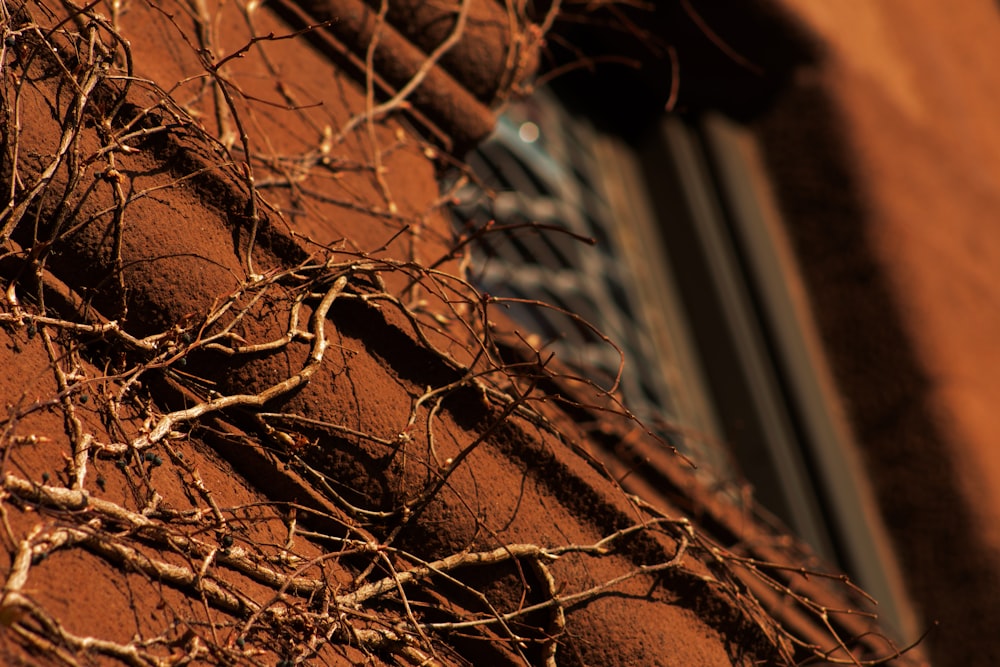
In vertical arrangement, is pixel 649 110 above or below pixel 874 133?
below

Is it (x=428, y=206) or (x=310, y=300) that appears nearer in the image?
(x=310, y=300)

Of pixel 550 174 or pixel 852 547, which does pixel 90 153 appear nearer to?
pixel 550 174

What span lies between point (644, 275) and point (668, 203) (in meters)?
0.24

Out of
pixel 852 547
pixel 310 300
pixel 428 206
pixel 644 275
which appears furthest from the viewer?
pixel 644 275

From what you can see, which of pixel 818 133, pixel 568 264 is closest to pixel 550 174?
pixel 568 264

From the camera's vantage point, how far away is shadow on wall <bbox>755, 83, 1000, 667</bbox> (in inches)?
→ 104

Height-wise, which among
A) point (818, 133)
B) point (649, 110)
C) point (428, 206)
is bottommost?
point (428, 206)

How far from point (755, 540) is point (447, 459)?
78cm

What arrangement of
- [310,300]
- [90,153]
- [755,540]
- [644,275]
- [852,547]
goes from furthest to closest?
[644,275] < [852,547] < [755,540] < [310,300] < [90,153]

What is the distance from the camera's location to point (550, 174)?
3.03m

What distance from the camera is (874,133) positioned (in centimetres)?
315

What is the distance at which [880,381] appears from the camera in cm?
294

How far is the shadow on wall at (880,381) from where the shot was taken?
2.65 m

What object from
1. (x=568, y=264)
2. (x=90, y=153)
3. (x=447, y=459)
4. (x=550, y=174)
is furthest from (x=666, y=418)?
(x=90, y=153)
